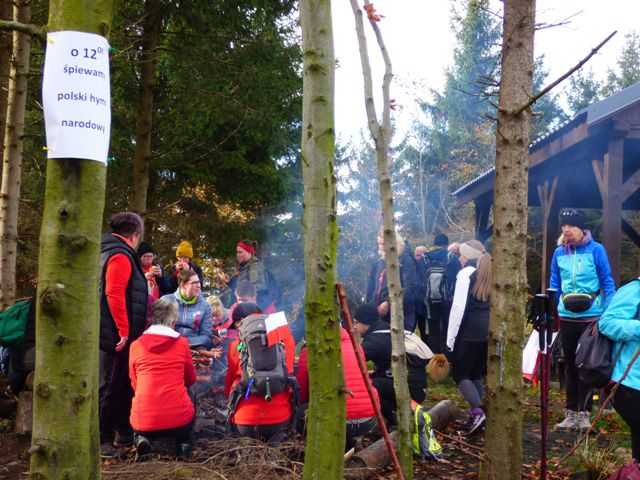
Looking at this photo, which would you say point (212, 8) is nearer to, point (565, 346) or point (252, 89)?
point (252, 89)

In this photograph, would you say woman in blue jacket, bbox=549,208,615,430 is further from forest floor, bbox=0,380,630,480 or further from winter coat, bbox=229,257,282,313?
winter coat, bbox=229,257,282,313

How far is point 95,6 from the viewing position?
2242mm

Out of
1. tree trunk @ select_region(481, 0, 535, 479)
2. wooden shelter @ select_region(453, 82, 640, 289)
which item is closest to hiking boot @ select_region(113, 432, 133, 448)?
tree trunk @ select_region(481, 0, 535, 479)

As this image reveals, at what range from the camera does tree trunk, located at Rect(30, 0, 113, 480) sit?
2111 millimetres

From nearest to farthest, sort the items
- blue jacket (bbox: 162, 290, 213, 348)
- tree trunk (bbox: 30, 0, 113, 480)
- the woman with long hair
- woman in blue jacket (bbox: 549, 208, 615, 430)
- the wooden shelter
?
tree trunk (bbox: 30, 0, 113, 480) → woman in blue jacket (bbox: 549, 208, 615, 430) → the woman with long hair → blue jacket (bbox: 162, 290, 213, 348) → the wooden shelter

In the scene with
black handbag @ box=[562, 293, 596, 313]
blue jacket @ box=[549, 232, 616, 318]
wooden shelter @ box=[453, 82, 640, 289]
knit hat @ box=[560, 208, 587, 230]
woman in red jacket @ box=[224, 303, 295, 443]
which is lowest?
woman in red jacket @ box=[224, 303, 295, 443]

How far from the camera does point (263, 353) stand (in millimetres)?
4672

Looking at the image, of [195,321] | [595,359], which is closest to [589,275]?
[595,359]

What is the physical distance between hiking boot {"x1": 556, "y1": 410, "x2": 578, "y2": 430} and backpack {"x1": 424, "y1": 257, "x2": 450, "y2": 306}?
9.68 feet

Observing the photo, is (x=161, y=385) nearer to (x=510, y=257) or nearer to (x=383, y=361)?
(x=383, y=361)

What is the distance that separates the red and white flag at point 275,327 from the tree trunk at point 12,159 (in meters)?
2.99

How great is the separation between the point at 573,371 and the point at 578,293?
72 cm

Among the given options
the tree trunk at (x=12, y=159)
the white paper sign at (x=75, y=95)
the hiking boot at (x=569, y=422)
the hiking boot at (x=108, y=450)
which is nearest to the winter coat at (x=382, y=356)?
the hiking boot at (x=569, y=422)

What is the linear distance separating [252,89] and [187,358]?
5.58m
